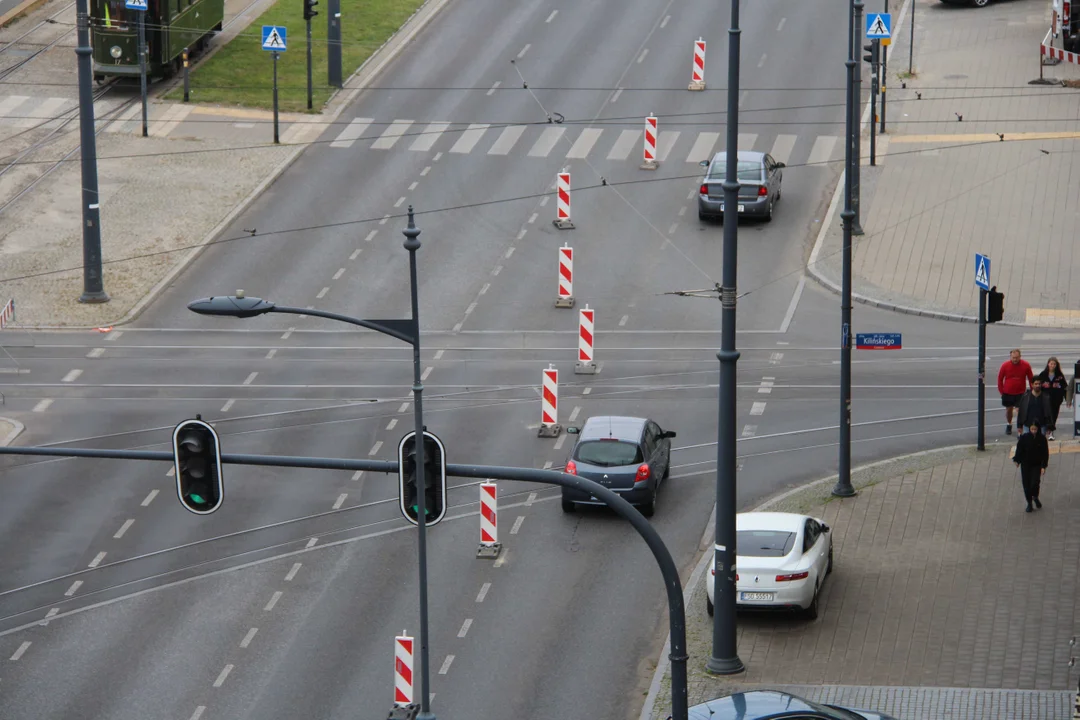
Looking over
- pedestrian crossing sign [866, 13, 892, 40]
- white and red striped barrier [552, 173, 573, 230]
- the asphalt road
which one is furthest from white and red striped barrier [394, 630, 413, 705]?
pedestrian crossing sign [866, 13, 892, 40]

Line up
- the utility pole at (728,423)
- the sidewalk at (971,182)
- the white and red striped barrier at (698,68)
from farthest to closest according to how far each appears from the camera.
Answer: the white and red striped barrier at (698,68) → the sidewalk at (971,182) → the utility pole at (728,423)

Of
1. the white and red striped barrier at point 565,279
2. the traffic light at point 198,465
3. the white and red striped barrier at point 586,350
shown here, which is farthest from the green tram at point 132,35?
the traffic light at point 198,465

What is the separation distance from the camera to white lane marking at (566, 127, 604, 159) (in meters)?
50.4

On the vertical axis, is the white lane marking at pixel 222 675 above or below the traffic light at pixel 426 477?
below

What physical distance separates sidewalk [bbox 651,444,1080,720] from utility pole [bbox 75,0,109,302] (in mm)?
18367

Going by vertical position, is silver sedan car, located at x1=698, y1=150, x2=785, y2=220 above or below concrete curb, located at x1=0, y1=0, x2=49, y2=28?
below

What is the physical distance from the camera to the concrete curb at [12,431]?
3431cm

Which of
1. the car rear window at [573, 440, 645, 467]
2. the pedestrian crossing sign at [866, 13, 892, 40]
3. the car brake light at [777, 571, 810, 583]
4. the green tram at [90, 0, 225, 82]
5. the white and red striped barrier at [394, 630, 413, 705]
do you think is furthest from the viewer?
the green tram at [90, 0, 225, 82]

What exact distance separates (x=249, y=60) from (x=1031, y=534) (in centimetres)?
3527

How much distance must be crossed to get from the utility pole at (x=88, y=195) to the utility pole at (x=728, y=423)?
21.8 meters

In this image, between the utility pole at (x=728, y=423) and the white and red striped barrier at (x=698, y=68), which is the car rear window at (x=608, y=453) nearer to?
the utility pole at (x=728, y=423)

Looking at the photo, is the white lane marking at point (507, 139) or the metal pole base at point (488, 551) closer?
the metal pole base at point (488, 551)

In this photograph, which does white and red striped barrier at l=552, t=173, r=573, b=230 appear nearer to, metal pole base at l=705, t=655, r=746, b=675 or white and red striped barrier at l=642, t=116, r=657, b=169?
white and red striped barrier at l=642, t=116, r=657, b=169

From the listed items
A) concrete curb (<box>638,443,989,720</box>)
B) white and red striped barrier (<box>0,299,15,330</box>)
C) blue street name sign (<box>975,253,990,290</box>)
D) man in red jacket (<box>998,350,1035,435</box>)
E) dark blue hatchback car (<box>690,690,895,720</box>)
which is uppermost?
blue street name sign (<box>975,253,990,290</box>)
